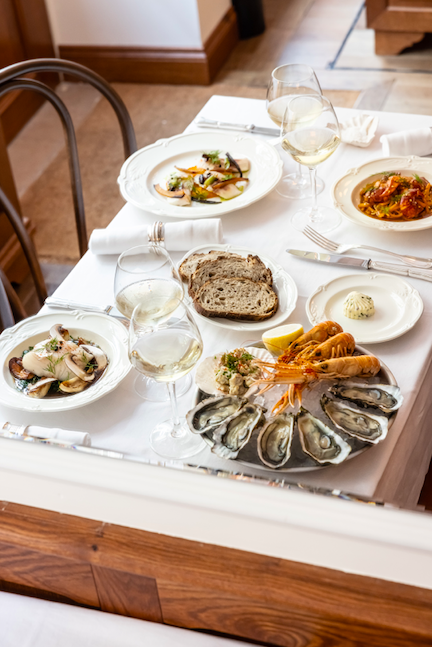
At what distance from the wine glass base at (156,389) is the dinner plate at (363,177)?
471 millimetres

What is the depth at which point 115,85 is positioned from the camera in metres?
4.00

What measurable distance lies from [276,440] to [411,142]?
85 cm

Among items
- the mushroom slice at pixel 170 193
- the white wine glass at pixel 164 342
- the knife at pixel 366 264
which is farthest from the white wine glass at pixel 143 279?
the mushroom slice at pixel 170 193

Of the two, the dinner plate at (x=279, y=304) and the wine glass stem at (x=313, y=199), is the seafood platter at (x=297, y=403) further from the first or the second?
the wine glass stem at (x=313, y=199)

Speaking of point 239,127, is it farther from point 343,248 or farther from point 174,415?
point 174,415

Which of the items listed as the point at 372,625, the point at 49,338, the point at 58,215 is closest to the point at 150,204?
the point at 49,338

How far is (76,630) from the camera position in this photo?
747 mm

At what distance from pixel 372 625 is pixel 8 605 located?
0.42 meters

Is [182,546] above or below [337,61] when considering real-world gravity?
above

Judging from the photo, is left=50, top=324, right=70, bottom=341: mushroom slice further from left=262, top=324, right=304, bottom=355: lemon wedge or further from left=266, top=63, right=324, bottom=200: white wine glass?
left=266, top=63, right=324, bottom=200: white wine glass

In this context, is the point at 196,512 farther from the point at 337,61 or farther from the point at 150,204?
the point at 337,61

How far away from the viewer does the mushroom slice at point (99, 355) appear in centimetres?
103

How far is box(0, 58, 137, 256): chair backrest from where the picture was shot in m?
1.61

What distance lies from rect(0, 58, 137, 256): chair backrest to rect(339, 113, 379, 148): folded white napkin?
57 centimetres
